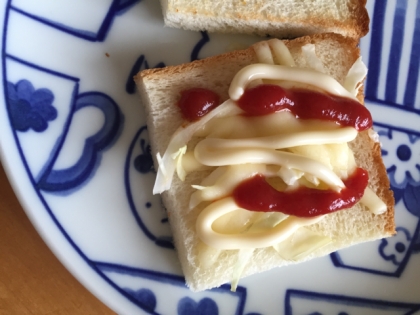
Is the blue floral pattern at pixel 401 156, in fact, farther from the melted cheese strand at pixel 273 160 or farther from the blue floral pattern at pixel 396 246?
the melted cheese strand at pixel 273 160

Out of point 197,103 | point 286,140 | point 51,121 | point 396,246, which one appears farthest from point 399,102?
point 51,121

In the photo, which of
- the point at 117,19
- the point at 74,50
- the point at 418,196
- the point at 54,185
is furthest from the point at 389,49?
the point at 54,185

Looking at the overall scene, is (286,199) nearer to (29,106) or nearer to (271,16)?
(271,16)

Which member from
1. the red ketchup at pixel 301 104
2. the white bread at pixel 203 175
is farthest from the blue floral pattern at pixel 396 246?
the red ketchup at pixel 301 104

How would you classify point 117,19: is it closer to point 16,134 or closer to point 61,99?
point 61,99

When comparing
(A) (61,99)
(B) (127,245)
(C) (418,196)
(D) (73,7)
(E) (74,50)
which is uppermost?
(D) (73,7)

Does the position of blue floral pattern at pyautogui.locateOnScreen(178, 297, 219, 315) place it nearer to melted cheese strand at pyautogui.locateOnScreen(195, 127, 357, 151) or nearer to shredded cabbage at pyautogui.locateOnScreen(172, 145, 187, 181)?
shredded cabbage at pyautogui.locateOnScreen(172, 145, 187, 181)
